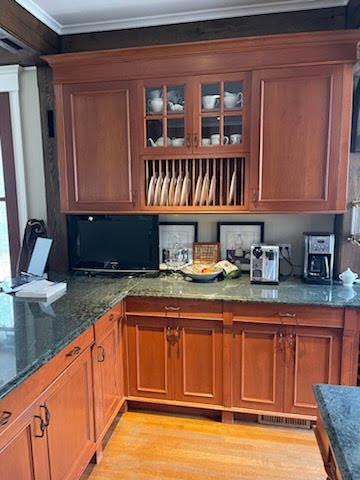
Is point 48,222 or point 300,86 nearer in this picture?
point 300,86

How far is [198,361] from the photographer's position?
91.9 inches

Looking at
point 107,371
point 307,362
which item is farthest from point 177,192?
point 307,362

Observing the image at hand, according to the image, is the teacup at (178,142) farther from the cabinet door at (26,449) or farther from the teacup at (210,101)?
the cabinet door at (26,449)

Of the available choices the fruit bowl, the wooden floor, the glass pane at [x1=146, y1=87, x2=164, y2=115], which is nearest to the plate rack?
the glass pane at [x1=146, y1=87, x2=164, y2=115]

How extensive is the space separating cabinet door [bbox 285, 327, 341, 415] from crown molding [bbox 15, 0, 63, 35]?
2.59 meters

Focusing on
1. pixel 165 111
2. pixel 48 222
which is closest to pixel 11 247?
pixel 48 222

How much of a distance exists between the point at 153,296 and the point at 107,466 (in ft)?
3.19

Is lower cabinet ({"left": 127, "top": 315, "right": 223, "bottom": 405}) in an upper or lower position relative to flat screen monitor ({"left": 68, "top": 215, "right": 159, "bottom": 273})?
lower

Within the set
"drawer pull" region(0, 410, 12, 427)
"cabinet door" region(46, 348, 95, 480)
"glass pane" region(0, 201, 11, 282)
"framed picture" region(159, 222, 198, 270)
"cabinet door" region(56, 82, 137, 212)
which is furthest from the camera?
"glass pane" region(0, 201, 11, 282)

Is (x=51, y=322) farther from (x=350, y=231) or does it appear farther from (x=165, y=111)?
(x=350, y=231)

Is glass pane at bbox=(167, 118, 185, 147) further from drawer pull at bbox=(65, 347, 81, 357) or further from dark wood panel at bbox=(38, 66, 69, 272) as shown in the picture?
drawer pull at bbox=(65, 347, 81, 357)

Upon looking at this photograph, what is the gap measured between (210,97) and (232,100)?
5.7 inches

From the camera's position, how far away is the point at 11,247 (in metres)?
3.04

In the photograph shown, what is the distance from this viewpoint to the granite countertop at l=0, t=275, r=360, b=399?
4.69ft
